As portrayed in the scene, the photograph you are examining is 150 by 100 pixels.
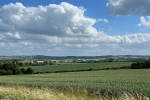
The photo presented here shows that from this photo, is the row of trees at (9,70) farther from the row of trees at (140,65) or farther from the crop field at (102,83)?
the row of trees at (140,65)

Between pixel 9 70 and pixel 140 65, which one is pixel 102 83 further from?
pixel 140 65

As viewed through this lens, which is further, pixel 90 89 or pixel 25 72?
pixel 25 72

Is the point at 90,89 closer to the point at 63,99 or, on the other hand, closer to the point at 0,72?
the point at 63,99

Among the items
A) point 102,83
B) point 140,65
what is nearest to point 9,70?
point 102,83

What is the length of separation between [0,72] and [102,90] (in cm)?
6019

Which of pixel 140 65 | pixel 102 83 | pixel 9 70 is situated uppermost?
pixel 102 83

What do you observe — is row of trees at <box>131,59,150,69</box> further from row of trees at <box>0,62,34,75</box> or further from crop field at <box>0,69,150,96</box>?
row of trees at <box>0,62,34,75</box>

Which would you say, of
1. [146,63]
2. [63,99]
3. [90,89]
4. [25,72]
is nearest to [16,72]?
[25,72]

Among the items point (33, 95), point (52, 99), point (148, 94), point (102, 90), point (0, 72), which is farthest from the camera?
point (0, 72)

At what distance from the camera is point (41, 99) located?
24.0 feet

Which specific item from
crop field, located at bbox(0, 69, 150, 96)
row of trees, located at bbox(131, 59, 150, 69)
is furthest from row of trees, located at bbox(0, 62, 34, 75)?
row of trees, located at bbox(131, 59, 150, 69)

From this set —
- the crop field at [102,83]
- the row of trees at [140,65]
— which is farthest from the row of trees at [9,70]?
the row of trees at [140,65]

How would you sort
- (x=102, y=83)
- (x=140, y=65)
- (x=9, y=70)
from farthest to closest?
(x=140, y=65)
(x=9, y=70)
(x=102, y=83)

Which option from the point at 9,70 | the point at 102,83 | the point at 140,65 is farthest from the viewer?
the point at 140,65
